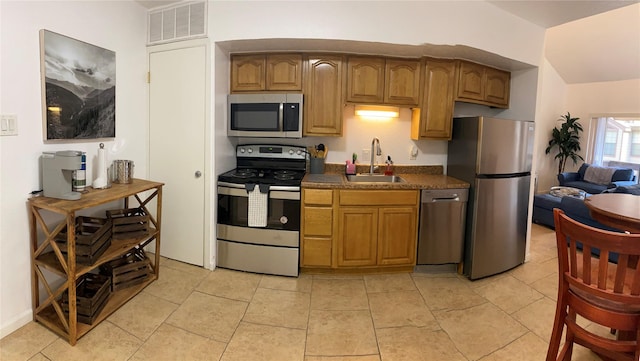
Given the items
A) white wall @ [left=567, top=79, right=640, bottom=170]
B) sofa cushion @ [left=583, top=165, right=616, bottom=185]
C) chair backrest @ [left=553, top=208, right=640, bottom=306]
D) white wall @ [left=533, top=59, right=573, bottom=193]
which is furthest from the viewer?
white wall @ [left=533, top=59, right=573, bottom=193]

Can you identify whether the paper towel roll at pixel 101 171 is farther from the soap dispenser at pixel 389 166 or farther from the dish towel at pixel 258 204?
the soap dispenser at pixel 389 166

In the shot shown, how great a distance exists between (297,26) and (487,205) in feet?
7.70

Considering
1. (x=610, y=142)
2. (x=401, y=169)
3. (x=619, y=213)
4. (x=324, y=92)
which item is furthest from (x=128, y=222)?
(x=610, y=142)

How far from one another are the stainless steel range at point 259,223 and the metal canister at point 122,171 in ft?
2.38

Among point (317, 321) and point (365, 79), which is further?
point (365, 79)

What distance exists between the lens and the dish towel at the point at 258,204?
2846mm

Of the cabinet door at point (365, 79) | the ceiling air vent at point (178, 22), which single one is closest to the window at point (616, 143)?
the cabinet door at point (365, 79)

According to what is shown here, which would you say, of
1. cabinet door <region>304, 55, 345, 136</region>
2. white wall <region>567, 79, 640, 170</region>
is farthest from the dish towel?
white wall <region>567, 79, 640, 170</region>

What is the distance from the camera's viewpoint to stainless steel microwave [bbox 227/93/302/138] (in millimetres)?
3057

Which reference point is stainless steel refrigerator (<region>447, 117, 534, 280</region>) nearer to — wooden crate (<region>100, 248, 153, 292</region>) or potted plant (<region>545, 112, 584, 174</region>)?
wooden crate (<region>100, 248, 153, 292</region>)

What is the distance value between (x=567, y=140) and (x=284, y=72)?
6.31m

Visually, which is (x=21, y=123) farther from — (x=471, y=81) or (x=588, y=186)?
(x=588, y=186)

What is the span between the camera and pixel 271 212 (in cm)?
291

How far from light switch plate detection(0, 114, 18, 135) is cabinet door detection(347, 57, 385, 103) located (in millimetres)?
2478
